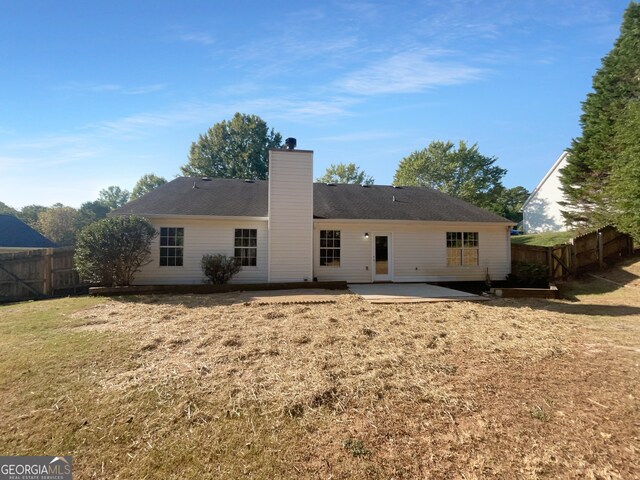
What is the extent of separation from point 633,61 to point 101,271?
3211 centimetres

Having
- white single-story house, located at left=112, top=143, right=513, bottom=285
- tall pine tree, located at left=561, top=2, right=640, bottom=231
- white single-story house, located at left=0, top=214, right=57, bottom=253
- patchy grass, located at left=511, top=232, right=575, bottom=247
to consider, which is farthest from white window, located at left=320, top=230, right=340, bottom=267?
white single-story house, located at left=0, top=214, right=57, bottom=253

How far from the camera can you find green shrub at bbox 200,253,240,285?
37.8 ft

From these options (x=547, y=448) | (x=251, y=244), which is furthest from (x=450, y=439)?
(x=251, y=244)

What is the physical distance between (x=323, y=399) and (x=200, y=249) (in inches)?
403

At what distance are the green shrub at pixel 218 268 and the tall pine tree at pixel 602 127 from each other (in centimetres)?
2046

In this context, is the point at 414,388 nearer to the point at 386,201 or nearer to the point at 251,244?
the point at 251,244

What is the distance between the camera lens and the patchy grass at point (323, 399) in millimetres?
2455

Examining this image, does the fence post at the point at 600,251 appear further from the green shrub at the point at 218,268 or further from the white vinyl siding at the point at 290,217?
the green shrub at the point at 218,268

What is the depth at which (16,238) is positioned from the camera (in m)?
18.3

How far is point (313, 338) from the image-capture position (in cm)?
548

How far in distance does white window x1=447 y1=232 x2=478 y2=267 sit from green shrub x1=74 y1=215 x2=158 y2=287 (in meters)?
12.7

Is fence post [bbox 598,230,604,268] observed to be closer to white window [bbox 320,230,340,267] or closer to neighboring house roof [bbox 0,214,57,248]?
white window [bbox 320,230,340,267]

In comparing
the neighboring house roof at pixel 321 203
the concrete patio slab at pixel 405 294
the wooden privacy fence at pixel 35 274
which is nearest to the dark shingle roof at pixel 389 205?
the neighboring house roof at pixel 321 203

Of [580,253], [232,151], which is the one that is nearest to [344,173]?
[232,151]
